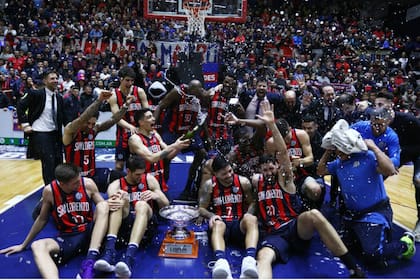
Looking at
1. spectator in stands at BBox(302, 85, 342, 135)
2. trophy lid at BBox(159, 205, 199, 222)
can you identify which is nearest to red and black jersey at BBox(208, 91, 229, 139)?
spectator in stands at BBox(302, 85, 342, 135)

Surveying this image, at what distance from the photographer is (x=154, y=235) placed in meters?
4.31

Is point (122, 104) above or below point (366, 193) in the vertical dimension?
above

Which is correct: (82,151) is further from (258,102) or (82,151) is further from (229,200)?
(258,102)

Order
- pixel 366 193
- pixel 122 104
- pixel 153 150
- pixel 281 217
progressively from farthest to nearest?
1. pixel 122 104
2. pixel 153 150
3. pixel 281 217
4. pixel 366 193

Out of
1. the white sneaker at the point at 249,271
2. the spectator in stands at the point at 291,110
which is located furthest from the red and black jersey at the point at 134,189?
the spectator in stands at the point at 291,110

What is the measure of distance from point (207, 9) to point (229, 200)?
6.70 metres

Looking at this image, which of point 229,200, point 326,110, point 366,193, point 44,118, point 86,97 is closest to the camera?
point 366,193

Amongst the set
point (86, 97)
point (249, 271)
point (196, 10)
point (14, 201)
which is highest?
point (196, 10)

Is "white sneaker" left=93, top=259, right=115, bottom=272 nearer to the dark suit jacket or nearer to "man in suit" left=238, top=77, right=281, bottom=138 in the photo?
the dark suit jacket

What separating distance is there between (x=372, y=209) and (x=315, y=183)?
86 cm

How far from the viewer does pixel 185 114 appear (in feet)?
18.8

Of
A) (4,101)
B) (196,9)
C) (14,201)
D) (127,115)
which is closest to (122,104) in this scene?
(127,115)

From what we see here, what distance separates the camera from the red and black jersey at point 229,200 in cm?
407

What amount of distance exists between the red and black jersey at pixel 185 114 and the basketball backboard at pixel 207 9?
15.0ft
